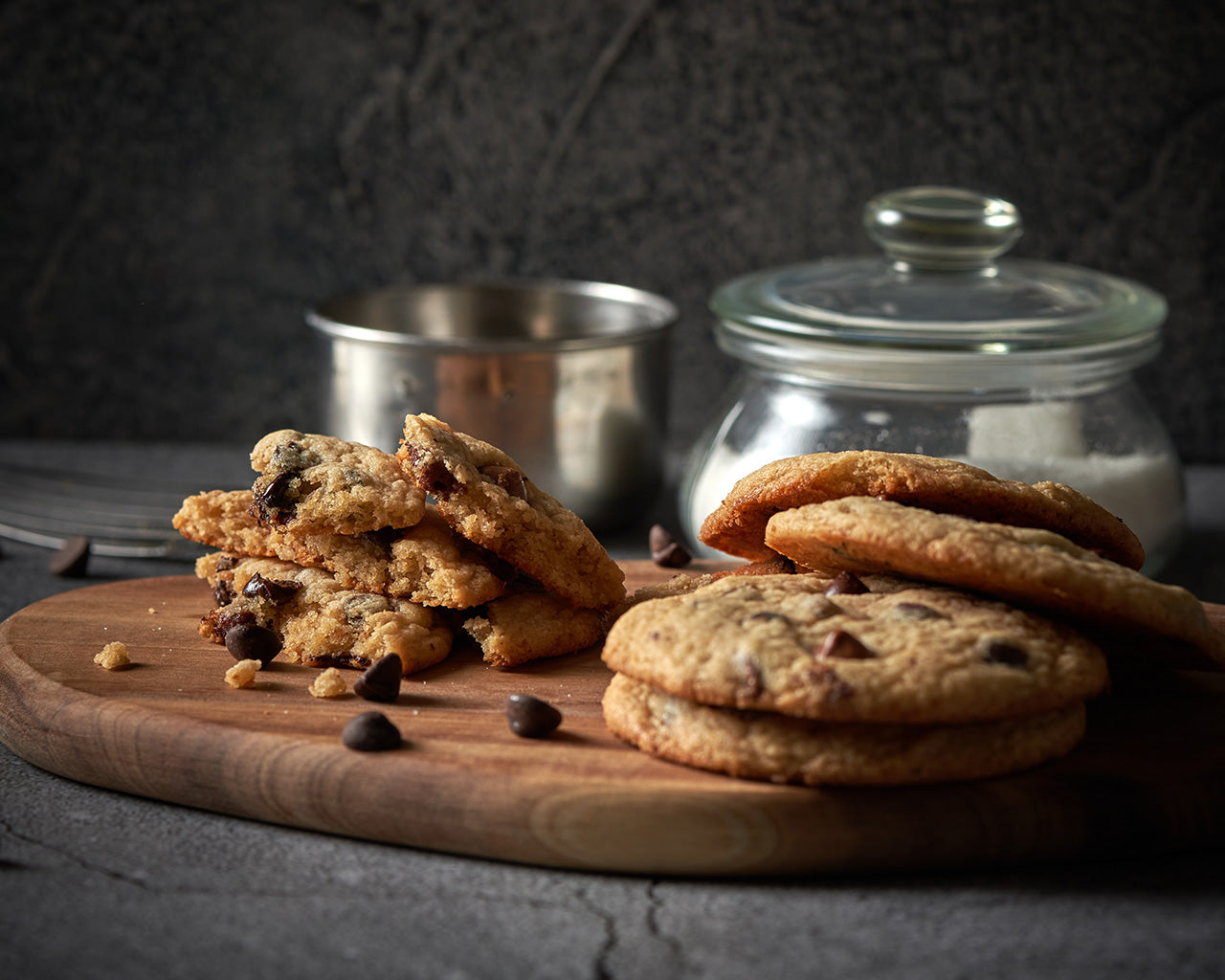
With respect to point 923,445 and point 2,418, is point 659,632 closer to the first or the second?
point 923,445

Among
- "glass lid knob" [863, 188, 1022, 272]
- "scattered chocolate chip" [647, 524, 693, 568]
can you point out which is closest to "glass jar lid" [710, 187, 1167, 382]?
"glass lid knob" [863, 188, 1022, 272]

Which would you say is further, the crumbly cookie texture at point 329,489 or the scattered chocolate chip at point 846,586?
the crumbly cookie texture at point 329,489

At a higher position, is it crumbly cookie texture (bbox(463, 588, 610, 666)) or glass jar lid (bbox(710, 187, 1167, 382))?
glass jar lid (bbox(710, 187, 1167, 382))

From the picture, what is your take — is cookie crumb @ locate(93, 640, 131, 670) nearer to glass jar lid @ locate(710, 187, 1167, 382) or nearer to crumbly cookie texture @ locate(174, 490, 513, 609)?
crumbly cookie texture @ locate(174, 490, 513, 609)

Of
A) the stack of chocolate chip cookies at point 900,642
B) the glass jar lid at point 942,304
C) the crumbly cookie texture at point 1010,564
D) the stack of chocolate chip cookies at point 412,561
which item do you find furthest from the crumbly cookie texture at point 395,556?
the glass jar lid at point 942,304

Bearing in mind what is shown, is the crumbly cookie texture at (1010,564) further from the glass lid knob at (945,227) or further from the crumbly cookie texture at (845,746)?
the glass lid knob at (945,227)

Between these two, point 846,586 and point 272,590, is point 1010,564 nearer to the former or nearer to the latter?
point 846,586

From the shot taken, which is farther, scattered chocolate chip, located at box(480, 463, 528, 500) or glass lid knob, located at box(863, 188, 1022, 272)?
glass lid knob, located at box(863, 188, 1022, 272)
